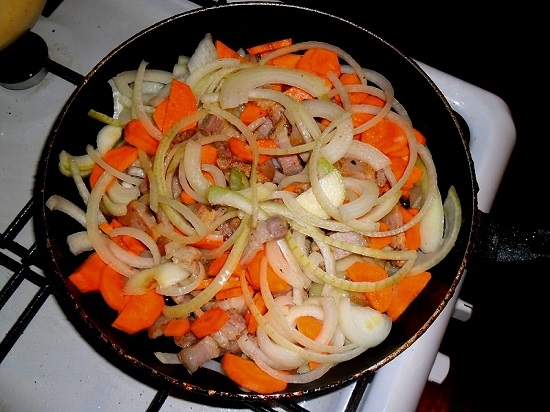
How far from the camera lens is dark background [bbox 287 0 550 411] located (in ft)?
7.47

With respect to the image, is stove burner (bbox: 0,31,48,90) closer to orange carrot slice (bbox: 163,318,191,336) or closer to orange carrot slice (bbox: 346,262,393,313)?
orange carrot slice (bbox: 163,318,191,336)

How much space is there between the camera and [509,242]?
3.89 feet

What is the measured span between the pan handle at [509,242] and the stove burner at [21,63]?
1282 mm

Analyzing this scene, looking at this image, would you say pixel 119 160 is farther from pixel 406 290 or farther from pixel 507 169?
pixel 507 169

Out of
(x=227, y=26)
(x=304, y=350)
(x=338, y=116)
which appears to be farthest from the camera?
(x=227, y=26)

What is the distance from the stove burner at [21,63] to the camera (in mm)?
1525

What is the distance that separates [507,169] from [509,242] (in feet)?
4.87

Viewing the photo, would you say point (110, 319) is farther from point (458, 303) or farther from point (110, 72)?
point (458, 303)

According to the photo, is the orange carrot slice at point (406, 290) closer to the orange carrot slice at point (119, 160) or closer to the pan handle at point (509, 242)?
the pan handle at point (509, 242)

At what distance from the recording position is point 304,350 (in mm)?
1158

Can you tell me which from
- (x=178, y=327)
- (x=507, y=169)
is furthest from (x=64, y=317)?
(x=507, y=169)

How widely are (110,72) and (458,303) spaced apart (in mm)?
1146

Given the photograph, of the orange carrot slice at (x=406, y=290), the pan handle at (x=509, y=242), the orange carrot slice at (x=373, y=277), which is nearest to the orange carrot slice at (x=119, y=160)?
the orange carrot slice at (x=373, y=277)

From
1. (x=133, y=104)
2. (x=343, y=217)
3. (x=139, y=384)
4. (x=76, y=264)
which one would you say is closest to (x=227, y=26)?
(x=133, y=104)
